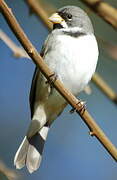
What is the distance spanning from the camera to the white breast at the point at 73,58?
2.58m

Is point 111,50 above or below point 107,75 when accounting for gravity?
above

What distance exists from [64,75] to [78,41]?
211 mm

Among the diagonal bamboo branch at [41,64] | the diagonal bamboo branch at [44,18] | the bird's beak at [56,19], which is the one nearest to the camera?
the diagonal bamboo branch at [41,64]

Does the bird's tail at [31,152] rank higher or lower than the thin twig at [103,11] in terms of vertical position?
lower

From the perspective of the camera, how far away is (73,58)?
8.54 ft

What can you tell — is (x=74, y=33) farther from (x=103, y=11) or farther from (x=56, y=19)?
(x=103, y=11)

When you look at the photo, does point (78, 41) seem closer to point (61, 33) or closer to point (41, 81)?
point (61, 33)

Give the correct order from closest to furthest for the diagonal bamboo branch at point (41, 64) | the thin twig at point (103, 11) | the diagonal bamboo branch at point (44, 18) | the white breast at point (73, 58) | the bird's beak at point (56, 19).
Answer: the diagonal bamboo branch at point (41, 64)
the thin twig at point (103, 11)
the diagonal bamboo branch at point (44, 18)
the white breast at point (73, 58)
the bird's beak at point (56, 19)

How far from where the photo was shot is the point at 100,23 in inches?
161

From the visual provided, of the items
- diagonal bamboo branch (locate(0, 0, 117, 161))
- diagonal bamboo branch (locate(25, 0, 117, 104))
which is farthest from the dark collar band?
diagonal bamboo branch (locate(0, 0, 117, 161))

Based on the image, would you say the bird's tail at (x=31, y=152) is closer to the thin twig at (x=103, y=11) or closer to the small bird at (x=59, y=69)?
the small bird at (x=59, y=69)

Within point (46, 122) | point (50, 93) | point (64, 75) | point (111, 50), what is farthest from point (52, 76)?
point (46, 122)

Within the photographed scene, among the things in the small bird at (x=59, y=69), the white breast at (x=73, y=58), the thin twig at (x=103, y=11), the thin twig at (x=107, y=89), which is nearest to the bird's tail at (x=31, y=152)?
the small bird at (x=59, y=69)

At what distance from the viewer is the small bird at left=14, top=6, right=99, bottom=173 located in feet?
8.50
